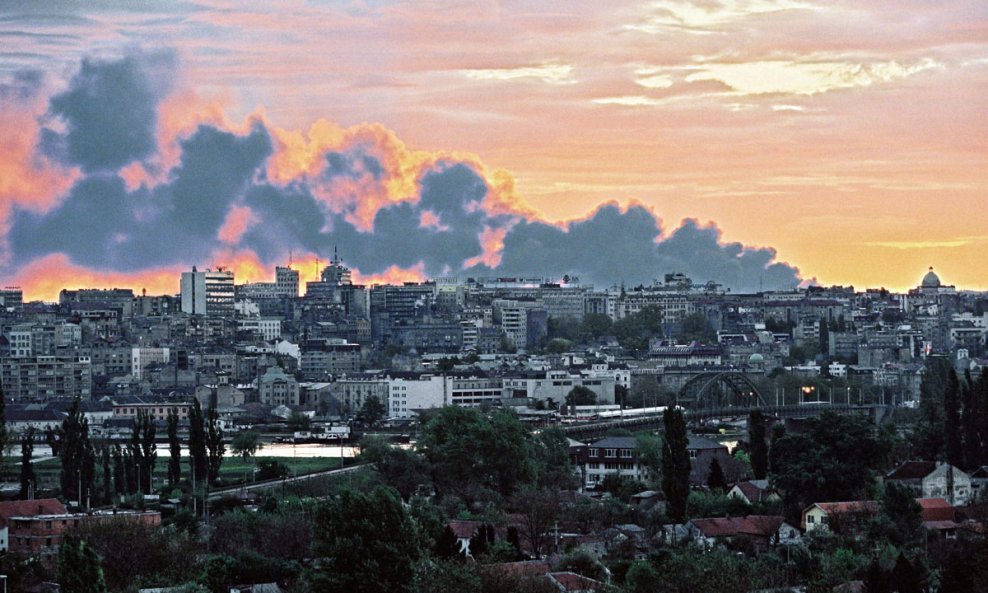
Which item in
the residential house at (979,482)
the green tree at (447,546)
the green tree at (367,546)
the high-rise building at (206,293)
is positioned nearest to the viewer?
the green tree at (367,546)

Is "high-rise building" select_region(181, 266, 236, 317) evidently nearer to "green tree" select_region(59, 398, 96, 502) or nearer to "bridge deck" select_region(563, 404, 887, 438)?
"bridge deck" select_region(563, 404, 887, 438)

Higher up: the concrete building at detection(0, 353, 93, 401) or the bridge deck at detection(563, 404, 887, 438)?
the concrete building at detection(0, 353, 93, 401)

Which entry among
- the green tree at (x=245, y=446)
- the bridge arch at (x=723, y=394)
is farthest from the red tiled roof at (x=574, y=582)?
the bridge arch at (x=723, y=394)

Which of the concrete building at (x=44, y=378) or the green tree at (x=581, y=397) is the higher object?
the concrete building at (x=44, y=378)

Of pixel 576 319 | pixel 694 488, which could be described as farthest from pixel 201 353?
pixel 694 488

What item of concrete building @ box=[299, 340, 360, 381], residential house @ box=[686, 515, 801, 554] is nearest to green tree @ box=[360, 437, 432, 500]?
residential house @ box=[686, 515, 801, 554]

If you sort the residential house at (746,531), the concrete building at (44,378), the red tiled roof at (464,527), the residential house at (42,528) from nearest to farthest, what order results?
the red tiled roof at (464,527)
the residential house at (42,528)
the residential house at (746,531)
the concrete building at (44,378)

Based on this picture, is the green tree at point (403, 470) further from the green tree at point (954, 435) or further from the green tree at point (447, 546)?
the green tree at point (447, 546)
